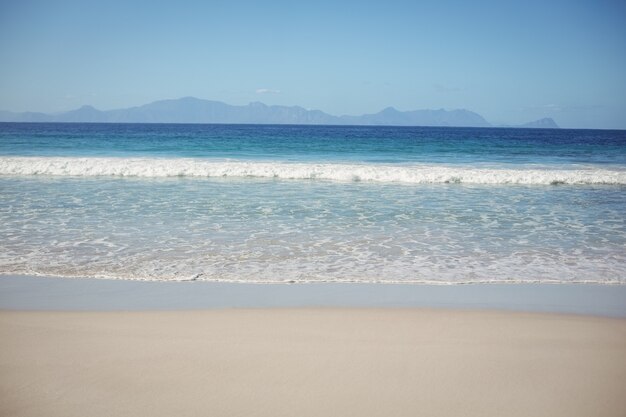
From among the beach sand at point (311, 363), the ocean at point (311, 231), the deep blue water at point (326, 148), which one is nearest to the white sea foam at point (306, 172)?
the ocean at point (311, 231)

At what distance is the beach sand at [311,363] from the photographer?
3211 mm

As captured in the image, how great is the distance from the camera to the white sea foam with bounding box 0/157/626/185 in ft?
64.8

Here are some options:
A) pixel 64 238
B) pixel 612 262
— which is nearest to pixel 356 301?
pixel 612 262

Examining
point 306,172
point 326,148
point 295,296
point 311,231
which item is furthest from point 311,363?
point 326,148

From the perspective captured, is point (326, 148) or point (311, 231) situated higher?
point (326, 148)

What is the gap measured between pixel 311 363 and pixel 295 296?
183 cm

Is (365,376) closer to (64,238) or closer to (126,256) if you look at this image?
(126,256)

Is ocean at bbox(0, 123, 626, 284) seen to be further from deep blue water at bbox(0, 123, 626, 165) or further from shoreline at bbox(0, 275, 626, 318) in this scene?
deep blue water at bbox(0, 123, 626, 165)

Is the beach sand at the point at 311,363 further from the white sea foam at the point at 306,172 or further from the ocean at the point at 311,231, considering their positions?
the white sea foam at the point at 306,172

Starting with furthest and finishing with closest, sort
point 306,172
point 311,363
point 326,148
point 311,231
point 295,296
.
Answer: point 326,148
point 306,172
point 311,231
point 295,296
point 311,363

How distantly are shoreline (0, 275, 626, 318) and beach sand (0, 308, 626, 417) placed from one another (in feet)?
0.88

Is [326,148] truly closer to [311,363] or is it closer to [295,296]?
[295,296]

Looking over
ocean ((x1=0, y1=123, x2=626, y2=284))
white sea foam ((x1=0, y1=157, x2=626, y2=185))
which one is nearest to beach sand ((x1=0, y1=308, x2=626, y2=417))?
ocean ((x1=0, y1=123, x2=626, y2=284))

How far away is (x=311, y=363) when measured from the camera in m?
3.78
